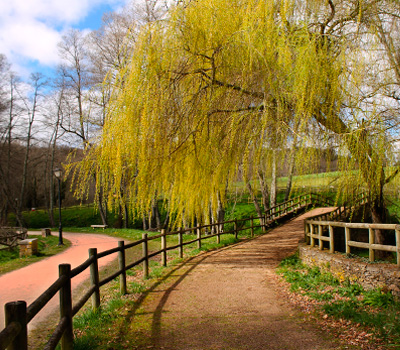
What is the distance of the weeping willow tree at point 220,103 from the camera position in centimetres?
418

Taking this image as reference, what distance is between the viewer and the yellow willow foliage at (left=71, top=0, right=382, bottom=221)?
4195mm

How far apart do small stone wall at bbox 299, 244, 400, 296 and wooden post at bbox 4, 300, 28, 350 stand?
5298mm

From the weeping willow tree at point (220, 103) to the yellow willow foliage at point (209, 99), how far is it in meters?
0.01

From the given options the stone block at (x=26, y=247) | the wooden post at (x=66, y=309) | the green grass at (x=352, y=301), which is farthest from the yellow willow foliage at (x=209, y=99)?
the stone block at (x=26, y=247)

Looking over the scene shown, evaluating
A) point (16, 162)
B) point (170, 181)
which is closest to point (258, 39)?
point (170, 181)

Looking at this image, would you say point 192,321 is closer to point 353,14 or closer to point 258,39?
point 258,39

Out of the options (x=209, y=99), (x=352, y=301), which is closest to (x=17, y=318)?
(x=209, y=99)

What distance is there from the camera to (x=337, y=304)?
5305 mm

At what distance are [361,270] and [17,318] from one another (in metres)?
5.82

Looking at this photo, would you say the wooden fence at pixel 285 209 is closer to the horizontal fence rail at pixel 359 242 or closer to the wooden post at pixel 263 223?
the wooden post at pixel 263 223

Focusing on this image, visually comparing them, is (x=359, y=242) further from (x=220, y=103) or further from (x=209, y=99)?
(x=209, y=99)

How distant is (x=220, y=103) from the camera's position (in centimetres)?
478

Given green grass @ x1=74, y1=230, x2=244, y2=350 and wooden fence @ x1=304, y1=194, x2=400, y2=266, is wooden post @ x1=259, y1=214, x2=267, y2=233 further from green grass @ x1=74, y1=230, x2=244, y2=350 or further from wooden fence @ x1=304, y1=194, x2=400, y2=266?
green grass @ x1=74, y1=230, x2=244, y2=350

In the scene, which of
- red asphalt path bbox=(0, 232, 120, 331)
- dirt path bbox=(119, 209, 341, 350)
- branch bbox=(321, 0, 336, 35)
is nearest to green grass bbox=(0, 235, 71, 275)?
red asphalt path bbox=(0, 232, 120, 331)
